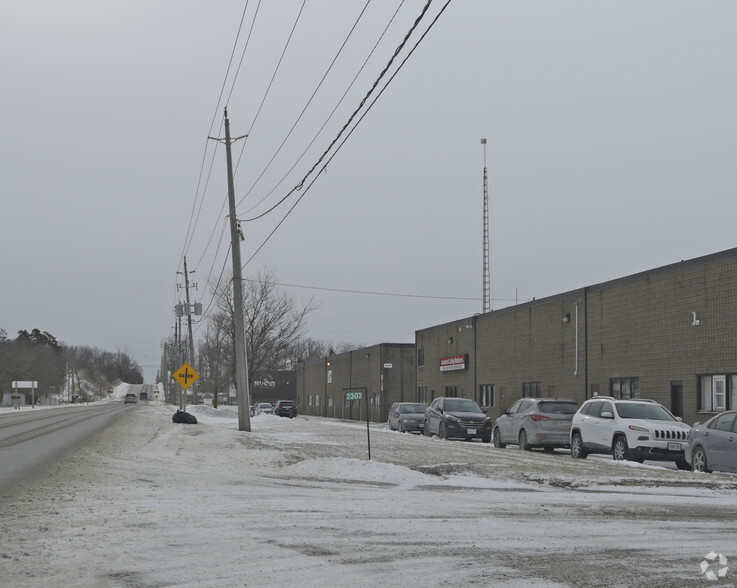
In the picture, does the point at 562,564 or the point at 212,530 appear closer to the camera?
the point at 562,564

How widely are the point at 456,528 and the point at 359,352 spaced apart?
207 ft

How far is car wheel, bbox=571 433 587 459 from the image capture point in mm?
23844

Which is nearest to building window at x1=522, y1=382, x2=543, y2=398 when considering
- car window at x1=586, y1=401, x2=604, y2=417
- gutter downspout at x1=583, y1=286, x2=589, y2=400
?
gutter downspout at x1=583, y1=286, x2=589, y2=400

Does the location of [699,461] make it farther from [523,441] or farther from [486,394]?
[486,394]

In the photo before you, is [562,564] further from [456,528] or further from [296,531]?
[296,531]

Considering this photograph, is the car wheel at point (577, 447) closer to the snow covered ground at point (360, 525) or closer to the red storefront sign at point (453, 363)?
the snow covered ground at point (360, 525)

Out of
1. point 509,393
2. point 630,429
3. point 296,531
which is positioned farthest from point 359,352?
point 296,531

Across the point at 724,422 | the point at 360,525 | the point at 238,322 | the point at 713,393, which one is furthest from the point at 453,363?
the point at 360,525

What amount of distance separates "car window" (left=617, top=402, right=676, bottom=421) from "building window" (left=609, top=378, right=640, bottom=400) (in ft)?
32.2

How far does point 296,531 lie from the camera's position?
9375 millimetres

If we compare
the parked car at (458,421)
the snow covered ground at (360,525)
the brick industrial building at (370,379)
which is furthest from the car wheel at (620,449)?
the brick industrial building at (370,379)

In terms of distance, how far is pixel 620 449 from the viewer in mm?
22000

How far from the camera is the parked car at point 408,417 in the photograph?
127ft

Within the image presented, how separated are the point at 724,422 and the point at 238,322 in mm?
17562
